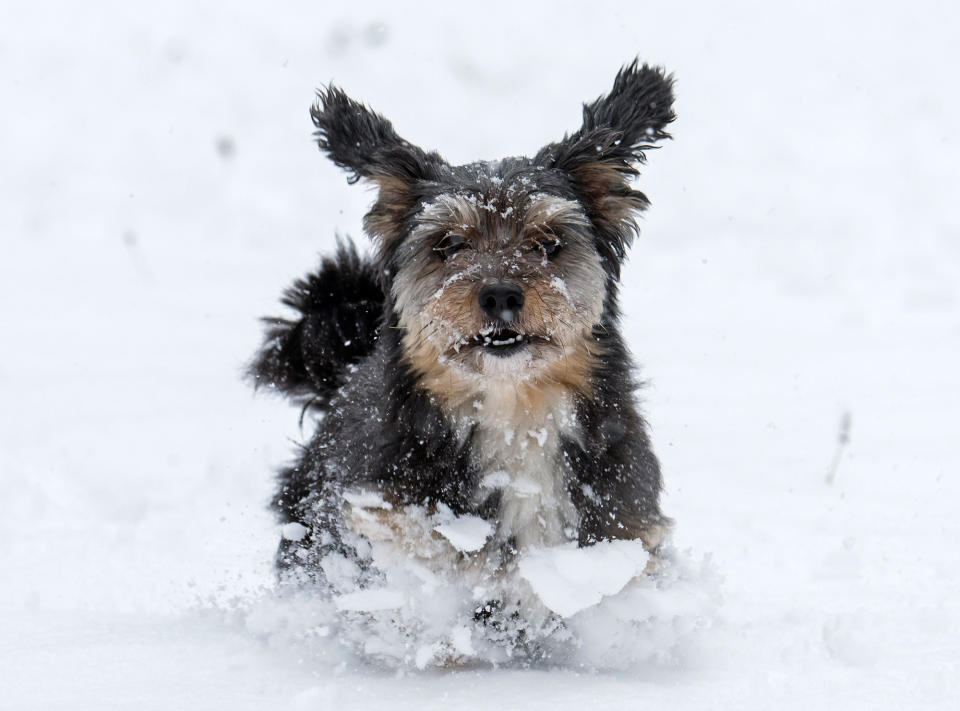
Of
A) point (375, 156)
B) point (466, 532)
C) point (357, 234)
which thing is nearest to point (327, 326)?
point (375, 156)

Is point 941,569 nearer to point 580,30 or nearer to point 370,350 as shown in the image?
point 370,350

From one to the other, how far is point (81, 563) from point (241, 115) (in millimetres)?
8010

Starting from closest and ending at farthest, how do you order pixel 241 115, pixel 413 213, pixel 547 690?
pixel 547 690, pixel 413 213, pixel 241 115

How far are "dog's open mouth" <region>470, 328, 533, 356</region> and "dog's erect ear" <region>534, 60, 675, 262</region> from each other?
67 cm

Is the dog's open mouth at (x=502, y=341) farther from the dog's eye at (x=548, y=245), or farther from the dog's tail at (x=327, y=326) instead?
the dog's tail at (x=327, y=326)

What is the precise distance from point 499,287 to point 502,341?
199 mm

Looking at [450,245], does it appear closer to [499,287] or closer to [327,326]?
[499,287]

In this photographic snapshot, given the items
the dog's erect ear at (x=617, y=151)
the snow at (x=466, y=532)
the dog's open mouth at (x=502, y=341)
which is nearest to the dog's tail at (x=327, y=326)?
the dog's erect ear at (x=617, y=151)

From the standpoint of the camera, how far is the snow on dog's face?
11.5 ft

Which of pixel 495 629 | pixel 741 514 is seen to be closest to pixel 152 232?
pixel 741 514

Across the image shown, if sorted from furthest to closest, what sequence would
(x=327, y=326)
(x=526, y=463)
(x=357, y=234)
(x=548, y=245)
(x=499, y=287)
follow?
1. (x=357, y=234)
2. (x=327, y=326)
3. (x=548, y=245)
4. (x=526, y=463)
5. (x=499, y=287)

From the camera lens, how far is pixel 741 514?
571cm

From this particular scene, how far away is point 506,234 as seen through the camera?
12.3ft

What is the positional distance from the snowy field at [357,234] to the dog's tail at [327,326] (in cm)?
76
